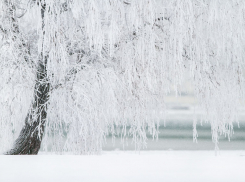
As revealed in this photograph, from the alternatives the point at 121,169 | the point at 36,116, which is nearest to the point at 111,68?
the point at 36,116

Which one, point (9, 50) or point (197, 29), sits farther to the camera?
point (197, 29)

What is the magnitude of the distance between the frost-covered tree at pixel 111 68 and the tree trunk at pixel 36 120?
10 millimetres

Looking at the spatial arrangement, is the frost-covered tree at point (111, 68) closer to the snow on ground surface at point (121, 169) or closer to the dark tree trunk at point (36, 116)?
the dark tree trunk at point (36, 116)

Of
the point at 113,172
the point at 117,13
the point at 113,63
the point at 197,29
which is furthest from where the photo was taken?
the point at 113,63

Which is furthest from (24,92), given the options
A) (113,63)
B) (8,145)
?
(113,63)

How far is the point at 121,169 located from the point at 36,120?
2248mm

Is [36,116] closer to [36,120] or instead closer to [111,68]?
[36,120]

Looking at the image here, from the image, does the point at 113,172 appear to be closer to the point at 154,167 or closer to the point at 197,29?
the point at 154,167

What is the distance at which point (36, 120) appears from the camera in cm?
291

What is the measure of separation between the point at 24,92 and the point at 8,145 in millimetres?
681

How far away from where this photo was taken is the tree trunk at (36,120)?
2.91m

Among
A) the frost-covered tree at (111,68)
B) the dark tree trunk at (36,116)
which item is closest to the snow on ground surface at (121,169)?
the frost-covered tree at (111,68)

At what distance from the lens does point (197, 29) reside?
292cm

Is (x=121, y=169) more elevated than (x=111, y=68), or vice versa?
(x=111, y=68)
